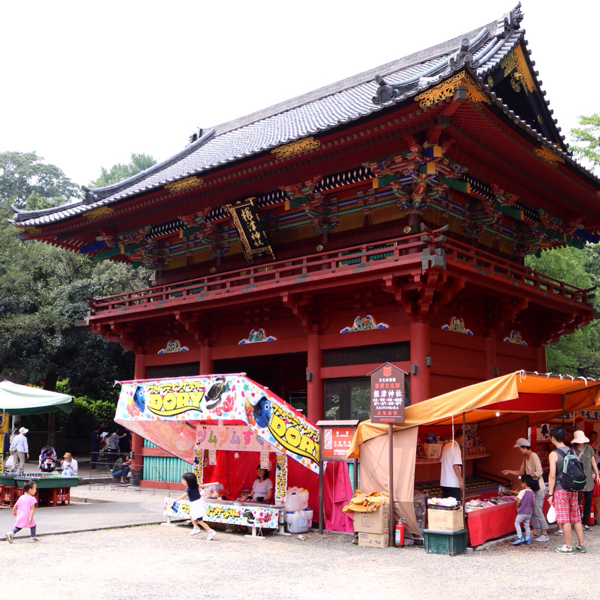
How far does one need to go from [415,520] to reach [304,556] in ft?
6.96

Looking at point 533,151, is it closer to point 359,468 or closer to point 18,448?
point 359,468

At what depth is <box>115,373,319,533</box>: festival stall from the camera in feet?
37.8

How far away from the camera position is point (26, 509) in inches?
437

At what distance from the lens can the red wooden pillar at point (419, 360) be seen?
1448cm

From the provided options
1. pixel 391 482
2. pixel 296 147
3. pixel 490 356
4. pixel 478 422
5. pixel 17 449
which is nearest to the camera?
pixel 391 482

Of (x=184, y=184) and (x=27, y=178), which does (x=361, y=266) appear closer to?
(x=184, y=184)

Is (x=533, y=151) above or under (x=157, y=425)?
above

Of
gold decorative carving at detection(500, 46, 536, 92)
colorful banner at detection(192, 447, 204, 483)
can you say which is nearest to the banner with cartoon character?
colorful banner at detection(192, 447, 204, 483)

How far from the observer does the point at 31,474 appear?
52.9 ft

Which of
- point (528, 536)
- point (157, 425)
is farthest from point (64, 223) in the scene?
point (528, 536)

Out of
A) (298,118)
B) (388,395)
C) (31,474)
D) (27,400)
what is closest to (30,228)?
(27,400)

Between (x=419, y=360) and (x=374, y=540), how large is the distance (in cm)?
486

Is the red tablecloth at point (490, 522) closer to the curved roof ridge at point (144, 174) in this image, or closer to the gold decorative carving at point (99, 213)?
the gold decorative carving at point (99, 213)

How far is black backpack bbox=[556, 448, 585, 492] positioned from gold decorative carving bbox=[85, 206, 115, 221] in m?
14.2
